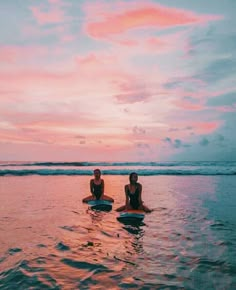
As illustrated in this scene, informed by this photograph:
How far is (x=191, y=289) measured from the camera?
6285 mm

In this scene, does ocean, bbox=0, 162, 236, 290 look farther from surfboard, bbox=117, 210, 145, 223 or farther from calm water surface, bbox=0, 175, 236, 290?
surfboard, bbox=117, 210, 145, 223

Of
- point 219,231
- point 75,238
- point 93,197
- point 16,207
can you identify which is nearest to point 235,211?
point 219,231

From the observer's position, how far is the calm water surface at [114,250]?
22.1ft

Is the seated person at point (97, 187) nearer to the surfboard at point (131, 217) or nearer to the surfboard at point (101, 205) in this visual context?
the surfboard at point (101, 205)

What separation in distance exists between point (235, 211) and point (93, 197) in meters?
7.56

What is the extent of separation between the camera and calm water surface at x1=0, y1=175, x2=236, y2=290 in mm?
6746

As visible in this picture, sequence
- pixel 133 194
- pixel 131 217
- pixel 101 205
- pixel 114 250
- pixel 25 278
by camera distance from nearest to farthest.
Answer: pixel 25 278, pixel 114 250, pixel 131 217, pixel 133 194, pixel 101 205

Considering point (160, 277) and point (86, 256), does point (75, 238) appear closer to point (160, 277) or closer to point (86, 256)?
point (86, 256)

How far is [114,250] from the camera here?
8.95m

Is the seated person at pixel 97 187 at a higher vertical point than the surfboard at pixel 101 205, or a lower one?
higher

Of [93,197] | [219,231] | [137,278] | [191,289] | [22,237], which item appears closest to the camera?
[191,289]

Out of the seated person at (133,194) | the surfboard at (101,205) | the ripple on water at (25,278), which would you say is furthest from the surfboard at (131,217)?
the ripple on water at (25,278)

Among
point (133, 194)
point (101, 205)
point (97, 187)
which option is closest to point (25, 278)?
point (133, 194)

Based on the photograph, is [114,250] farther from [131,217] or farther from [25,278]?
[131,217]
